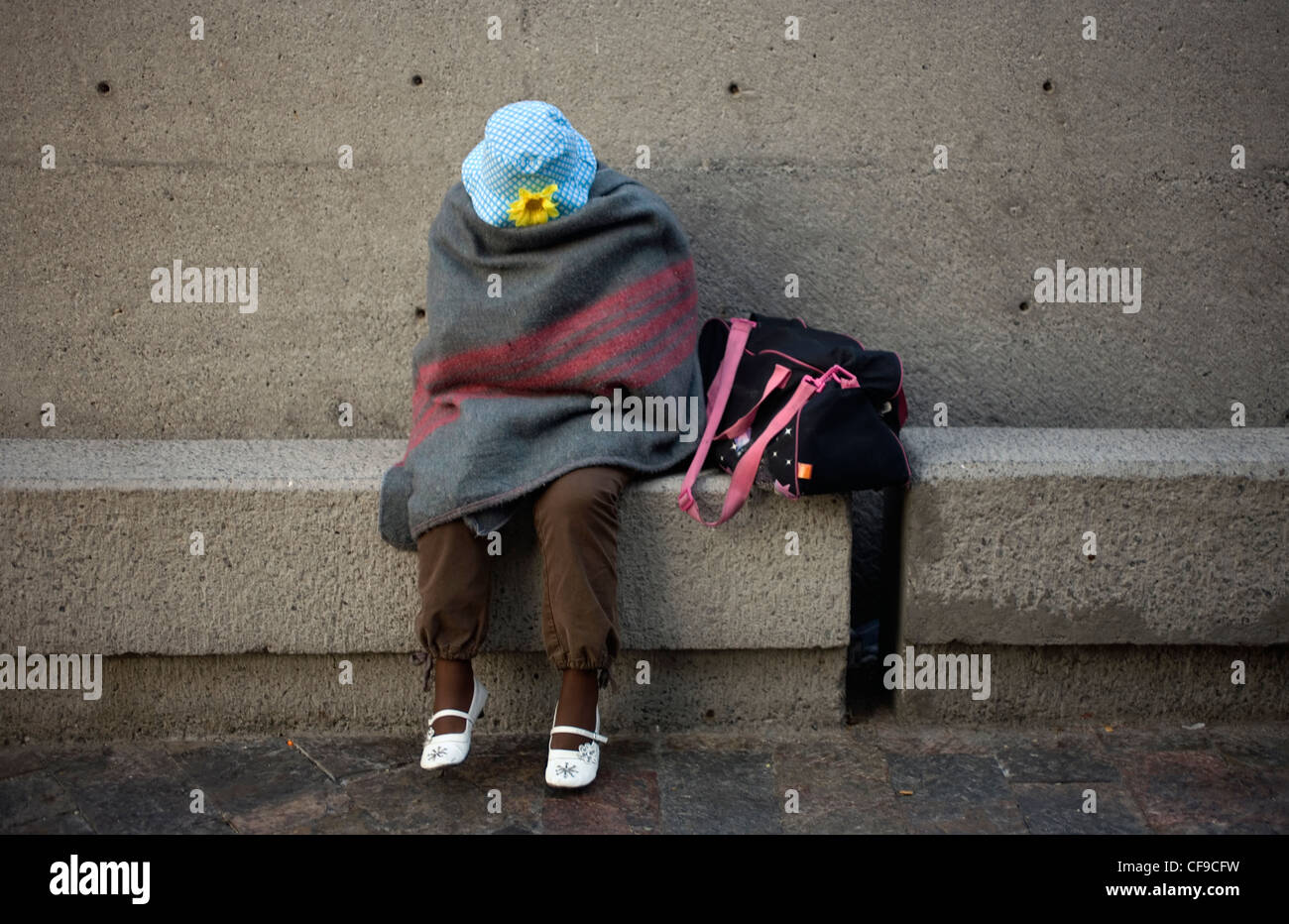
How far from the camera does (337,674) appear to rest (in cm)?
294

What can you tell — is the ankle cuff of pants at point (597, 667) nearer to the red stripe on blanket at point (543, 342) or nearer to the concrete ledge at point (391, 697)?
the concrete ledge at point (391, 697)

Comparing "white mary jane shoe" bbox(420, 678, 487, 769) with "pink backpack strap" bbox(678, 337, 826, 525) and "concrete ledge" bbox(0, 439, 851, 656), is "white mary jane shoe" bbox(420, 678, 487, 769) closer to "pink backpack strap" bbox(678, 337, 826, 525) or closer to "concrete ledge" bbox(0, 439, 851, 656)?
"concrete ledge" bbox(0, 439, 851, 656)

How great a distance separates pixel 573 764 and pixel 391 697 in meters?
0.57

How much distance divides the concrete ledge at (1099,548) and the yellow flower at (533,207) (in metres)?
1.04

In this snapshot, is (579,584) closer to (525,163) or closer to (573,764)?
(573,764)

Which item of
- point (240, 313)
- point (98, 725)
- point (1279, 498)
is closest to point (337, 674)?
point (98, 725)

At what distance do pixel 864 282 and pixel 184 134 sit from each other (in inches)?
73.6

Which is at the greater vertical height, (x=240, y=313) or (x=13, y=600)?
(x=240, y=313)

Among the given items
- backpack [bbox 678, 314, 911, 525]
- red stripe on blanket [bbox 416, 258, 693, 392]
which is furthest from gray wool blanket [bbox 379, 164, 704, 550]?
backpack [bbox 678, 314, 911, 525]

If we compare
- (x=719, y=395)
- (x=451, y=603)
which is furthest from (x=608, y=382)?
(x=451, y=603)

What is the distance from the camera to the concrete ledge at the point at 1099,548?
2.81 metres

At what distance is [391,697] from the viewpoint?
2.96m

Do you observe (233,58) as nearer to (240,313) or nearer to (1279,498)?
(240,313)

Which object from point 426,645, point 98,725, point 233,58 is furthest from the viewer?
point 233,58
